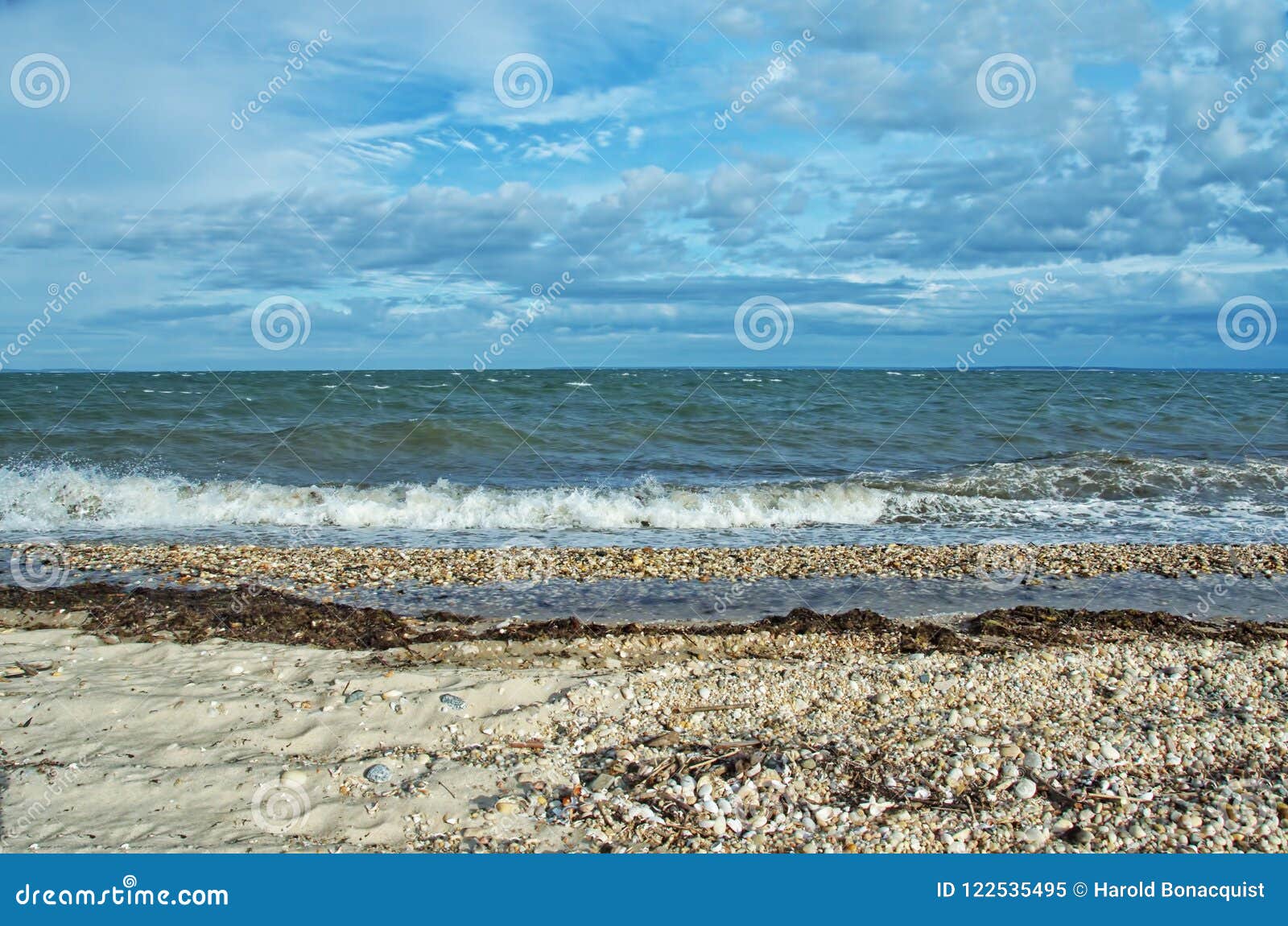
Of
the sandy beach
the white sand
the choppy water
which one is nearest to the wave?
the choppy water

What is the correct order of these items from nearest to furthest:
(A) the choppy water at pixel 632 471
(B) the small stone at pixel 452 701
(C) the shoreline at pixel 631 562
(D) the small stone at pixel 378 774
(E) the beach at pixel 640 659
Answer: (E) the beach at pixel 640 659 → (D) the small stone at pixel 378 774 → (B) the small stone at pixel 452 701 → (C) the shoreline at pixel 631 562 → (A) the choppy water at pixel 632 471

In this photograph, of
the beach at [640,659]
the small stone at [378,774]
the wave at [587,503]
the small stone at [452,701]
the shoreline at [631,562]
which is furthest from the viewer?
the wave at [587,503]

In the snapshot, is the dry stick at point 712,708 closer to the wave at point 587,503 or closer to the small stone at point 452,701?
the small stone at point 452,701

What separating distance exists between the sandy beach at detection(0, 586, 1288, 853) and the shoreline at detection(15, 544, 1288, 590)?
228cm

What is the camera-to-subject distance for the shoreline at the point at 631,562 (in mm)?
10000

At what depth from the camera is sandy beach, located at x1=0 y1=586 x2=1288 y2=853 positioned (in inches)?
160

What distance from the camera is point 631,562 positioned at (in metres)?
10.5

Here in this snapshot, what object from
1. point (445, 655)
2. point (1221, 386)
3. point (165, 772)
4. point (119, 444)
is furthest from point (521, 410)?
point (1221, 386)

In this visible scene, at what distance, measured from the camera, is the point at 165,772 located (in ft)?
14.8

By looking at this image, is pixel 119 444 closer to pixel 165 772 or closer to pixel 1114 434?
pixel 165 772

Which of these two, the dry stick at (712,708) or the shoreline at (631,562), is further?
the shoreline at (631,562)

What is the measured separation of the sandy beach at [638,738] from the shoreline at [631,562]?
2.28m

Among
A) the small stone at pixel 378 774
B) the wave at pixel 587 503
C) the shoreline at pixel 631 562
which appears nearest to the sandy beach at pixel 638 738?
the small stone at pixel 378 774

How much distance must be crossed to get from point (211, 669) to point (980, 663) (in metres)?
5.78
